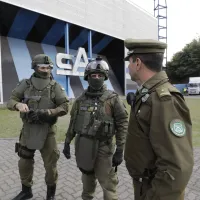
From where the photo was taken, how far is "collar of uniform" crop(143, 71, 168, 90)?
1.55 metres

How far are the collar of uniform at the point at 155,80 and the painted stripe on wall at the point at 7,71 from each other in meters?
13.6

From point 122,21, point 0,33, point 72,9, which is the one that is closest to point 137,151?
point 0,33

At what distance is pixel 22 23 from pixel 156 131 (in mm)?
15201

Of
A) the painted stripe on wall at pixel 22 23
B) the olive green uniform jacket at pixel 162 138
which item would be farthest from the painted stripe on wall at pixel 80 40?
the olive green uniform jacket at pixel 162 138

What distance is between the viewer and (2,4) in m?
12.8

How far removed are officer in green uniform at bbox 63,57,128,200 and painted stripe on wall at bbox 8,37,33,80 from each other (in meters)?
13.2

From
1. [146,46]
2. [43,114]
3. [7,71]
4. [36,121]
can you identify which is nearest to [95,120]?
[43,114]

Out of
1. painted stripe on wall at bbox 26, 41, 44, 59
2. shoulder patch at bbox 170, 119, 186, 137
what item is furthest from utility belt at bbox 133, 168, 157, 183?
painted stripe on wall at bbox 26, 41, 44, 59

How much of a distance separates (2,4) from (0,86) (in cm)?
456

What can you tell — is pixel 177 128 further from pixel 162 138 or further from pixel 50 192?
pixel 50 192

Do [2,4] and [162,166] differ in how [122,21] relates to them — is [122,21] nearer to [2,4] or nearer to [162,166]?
[2,4]

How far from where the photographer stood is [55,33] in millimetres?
17234

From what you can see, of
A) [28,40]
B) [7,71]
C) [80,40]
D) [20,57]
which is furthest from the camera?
[80,40]

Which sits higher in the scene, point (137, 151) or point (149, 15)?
point (149, 15)
